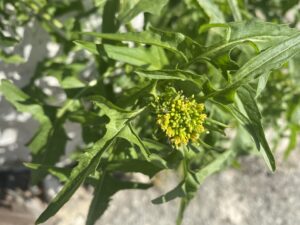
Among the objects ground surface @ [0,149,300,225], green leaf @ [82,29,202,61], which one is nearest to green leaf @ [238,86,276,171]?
green leaf @ [82,29,202,61]

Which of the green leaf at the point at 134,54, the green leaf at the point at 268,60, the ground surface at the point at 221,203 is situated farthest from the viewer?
the ground surface at the point at 221,203

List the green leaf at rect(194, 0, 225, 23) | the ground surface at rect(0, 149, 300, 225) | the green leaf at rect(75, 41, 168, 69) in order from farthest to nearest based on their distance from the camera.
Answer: the ground surface at rect(0, 149, 300, 225), the green leaf at rect(194, 0, 225, 23), the green leaf at rect(75, 41, 168, 69)

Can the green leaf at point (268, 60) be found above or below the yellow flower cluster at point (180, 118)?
above

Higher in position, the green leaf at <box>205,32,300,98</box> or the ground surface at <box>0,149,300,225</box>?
the green leaf at <box>205,32,300,98</box>

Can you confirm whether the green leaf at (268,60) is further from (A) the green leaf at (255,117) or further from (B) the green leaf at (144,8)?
(B) the green leaf at (144,8)

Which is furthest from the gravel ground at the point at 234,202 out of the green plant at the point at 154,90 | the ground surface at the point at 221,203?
the green plant at the point at 154,90

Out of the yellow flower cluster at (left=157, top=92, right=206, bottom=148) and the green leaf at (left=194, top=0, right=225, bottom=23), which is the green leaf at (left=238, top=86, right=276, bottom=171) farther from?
the green leaf at (left=194, top=0, right=225, bottom=23)

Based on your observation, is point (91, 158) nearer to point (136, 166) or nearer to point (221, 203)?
point (136, 166)

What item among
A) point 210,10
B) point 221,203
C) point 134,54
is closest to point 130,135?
point 134,54

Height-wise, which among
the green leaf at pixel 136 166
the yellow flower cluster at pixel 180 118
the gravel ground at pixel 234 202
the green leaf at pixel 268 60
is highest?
the green leaf at pixel 268 60
